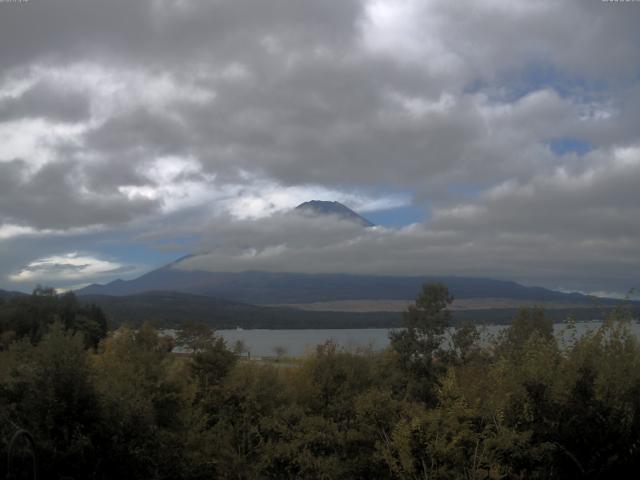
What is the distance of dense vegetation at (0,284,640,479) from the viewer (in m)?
10.0

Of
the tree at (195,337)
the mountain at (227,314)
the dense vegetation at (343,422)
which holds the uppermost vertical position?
the tree at (195,337)

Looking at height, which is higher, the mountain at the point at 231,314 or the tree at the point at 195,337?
the tree at the point at 195,337

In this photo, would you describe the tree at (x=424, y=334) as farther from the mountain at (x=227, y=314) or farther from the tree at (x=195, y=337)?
the mountain at (x=227, y=314)

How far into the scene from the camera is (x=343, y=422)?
13.4 meters

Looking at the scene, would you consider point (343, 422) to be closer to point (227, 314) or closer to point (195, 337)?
point (195, 337)

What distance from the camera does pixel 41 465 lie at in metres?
9.30

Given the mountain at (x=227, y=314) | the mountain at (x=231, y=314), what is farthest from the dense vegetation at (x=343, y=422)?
the mountain at (x=227, y=314)

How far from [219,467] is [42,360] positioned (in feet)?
13.6

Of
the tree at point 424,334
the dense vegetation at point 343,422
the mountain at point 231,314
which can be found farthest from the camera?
the mountain at point 231,314

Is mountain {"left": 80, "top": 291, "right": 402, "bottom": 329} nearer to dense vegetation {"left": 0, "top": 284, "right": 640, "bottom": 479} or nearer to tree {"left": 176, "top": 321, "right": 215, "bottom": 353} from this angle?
tree {"left": 176, "top": 321, "right": 215, "bottom": 353}

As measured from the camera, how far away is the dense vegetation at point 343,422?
394 inches

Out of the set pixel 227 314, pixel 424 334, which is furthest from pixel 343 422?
pixel 227 314

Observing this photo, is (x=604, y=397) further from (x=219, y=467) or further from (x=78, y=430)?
(x=78, y=430)

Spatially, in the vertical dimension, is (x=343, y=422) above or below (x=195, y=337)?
below
